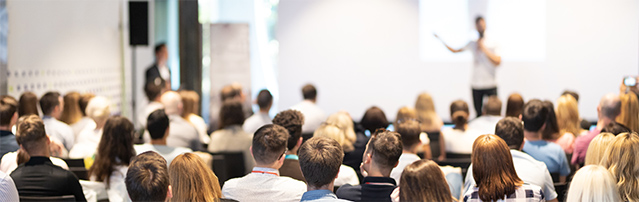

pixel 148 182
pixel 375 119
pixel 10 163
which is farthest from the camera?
pixel 375 119

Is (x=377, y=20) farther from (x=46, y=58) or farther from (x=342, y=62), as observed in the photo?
(x=46, y=58)

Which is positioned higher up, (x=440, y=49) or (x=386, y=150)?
(x=440, y=49)

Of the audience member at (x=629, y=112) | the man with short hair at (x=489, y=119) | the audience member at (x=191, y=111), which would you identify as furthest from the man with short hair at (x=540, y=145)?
the audience member at (x=191, y=111)

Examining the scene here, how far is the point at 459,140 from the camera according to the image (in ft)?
16.9

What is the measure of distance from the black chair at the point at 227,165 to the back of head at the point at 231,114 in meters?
0.43

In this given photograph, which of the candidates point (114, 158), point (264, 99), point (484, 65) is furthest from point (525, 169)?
point (484, 65)

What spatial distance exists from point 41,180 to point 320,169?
1649mm

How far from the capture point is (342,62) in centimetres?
972

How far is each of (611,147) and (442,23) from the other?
6.40m

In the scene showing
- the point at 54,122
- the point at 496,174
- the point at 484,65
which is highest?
the point at 484,65

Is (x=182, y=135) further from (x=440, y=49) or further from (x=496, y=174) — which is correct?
(x=440, y=49)

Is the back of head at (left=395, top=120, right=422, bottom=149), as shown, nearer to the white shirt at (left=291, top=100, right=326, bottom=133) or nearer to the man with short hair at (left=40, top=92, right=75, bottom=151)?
the white shirt at (left=291, top=100, right=326, bottom=133)

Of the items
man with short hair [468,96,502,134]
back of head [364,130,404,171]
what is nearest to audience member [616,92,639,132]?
man with short hair [468,96,502,134]

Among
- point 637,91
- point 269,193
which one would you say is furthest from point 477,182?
point 637,91
